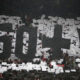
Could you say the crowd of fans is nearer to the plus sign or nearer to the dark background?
the plus sign

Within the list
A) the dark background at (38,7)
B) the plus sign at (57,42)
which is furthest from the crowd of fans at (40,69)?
the dark background at (38,7)

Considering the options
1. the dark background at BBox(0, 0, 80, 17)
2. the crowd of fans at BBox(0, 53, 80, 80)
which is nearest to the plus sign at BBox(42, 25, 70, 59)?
the crowd of fans at BBox(0, 53, 80, 80)

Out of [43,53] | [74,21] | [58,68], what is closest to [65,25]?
[74,21]

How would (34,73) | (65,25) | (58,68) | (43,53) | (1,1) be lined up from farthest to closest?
(1,1) → (65,25) → (43,53) → (58,68) → (34,73)

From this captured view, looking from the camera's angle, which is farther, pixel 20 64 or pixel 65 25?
pixel 65 25

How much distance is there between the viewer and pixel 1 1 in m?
10.1

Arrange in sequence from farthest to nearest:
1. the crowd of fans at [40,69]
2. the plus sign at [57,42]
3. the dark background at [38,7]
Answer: the dark background at [38,7]
the plus sign at [57,42]
the crowd of fans at [40,69]

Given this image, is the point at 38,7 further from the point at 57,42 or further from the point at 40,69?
the point at 40,69

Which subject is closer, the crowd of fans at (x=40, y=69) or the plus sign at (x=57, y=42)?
the crowd of fans at (x=40, y=69)

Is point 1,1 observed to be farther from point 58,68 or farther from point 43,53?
point 58,68

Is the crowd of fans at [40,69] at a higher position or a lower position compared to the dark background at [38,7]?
lower

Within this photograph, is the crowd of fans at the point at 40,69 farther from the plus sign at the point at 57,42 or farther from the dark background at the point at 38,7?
the dark background at the point at 38,7

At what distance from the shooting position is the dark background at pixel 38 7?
10.2 metres

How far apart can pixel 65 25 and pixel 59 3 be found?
1.68 meters
